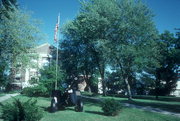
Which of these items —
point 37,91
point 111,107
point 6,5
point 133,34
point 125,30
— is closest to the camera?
point 6,5

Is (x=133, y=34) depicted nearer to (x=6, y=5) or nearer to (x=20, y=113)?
(x=6, y=5)

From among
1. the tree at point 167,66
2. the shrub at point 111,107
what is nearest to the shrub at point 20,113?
the shrub at point 111,107

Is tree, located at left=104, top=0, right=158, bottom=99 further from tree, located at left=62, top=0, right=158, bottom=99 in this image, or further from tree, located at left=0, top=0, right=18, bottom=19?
tree, located at left=0, top=0, right=18, bottom=19

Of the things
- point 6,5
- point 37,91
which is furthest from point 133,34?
point 37,91

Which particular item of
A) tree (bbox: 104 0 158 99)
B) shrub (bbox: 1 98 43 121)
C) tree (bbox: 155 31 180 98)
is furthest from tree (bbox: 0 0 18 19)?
tree (bbox: 155 31 180 98)

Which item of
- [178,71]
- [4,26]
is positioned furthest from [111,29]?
[178,71]

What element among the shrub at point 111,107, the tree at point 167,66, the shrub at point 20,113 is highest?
the tree at point 167,66

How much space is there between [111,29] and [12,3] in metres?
13.6

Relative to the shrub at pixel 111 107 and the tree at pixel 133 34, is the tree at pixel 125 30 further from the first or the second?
the shrub at pixel 111 107

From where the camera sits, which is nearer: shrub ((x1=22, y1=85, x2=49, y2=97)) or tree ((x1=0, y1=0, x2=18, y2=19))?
tree ((x1=0, y1=0, x2=18, y2=19))

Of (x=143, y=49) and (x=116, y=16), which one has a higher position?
(x=116, y=16)

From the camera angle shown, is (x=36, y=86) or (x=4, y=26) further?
(x=36, y=86)

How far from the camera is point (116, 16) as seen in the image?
65.2 feet

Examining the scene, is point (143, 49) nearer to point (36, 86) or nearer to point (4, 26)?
point (36, 86)
